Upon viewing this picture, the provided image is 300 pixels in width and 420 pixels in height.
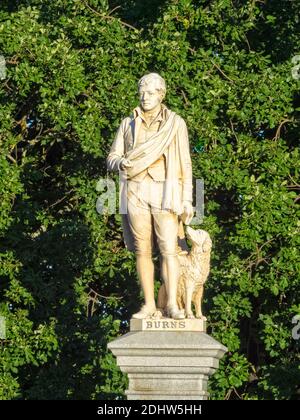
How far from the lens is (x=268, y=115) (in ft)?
71.7

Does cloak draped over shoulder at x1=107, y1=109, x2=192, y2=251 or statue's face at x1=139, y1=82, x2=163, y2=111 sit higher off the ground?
statue's face at x1=139, y1=82, x2=163, y2=111

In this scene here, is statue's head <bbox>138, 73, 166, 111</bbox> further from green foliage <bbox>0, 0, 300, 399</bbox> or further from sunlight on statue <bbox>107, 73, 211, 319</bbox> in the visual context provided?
green foliage <bbox>0, 0, 300, 399</bbox>

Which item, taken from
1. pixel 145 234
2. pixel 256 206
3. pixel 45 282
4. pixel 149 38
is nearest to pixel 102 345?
pixel 45 282

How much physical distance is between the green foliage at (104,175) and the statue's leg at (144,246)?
5163 mm

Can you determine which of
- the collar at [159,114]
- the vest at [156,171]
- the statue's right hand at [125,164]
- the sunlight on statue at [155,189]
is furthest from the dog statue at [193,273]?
the collar at [159,114]

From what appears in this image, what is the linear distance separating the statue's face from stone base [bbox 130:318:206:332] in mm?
2150

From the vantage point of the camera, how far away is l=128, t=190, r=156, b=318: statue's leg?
1591 cm

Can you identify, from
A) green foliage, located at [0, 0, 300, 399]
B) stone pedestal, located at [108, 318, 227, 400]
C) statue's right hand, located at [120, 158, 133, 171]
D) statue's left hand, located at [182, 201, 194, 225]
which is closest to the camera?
stone pedestal, located at [108, 318, 227, 400]

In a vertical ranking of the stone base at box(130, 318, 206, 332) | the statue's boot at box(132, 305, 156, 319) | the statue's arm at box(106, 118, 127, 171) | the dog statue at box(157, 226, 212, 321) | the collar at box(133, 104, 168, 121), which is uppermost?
the collar at box(133, 104, 168, 121)

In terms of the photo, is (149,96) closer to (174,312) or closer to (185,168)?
(185,168)

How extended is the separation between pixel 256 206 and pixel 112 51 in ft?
10.1

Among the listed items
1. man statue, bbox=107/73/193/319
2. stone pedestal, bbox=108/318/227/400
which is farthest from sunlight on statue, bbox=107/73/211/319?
stone pedestal, bbox=108/318/227/400
